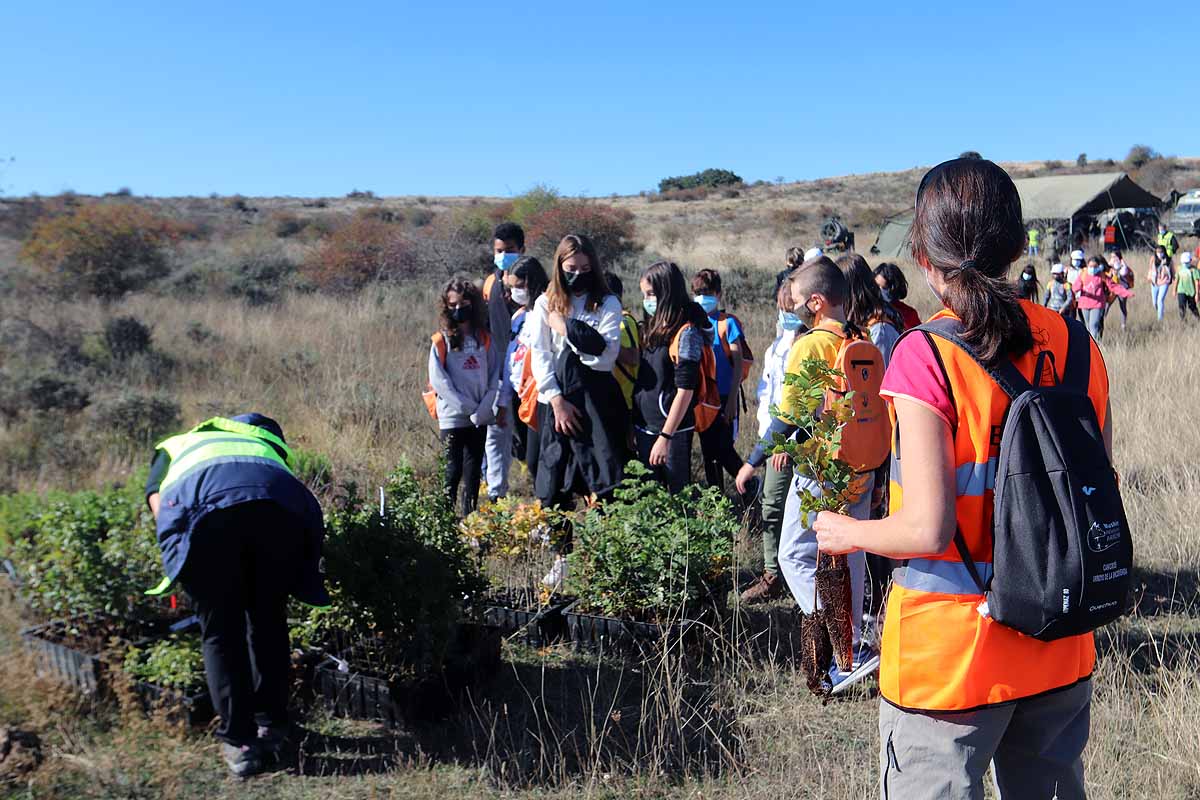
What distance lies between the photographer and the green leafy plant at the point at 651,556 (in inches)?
164

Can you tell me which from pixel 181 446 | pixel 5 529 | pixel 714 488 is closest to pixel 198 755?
pixel 181 446

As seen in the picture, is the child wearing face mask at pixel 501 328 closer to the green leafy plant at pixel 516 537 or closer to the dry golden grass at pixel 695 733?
the green leafy plant at pixel 516 537

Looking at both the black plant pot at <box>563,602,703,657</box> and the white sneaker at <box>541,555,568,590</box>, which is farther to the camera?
the white sneaker at <box>541,555,568,590</box>

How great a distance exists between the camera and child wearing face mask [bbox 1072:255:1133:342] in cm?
1376

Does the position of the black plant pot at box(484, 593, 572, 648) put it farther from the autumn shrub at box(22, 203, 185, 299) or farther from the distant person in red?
the autumn shrub at box(22, 203, 185, 299)

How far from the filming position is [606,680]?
4.13 m

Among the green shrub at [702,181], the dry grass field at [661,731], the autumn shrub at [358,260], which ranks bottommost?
the dry grass field at [661,731]

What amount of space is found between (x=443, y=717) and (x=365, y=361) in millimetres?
7589

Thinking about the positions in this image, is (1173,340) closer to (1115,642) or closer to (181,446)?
(1115,642)

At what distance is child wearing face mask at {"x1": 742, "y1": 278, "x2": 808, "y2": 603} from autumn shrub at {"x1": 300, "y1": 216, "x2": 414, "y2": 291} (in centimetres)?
1529

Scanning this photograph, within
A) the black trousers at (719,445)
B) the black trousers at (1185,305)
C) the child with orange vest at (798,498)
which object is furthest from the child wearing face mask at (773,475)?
the black trousers at (1185,305)

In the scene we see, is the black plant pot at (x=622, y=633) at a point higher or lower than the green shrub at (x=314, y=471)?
lower

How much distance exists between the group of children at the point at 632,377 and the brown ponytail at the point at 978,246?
191 centimetres

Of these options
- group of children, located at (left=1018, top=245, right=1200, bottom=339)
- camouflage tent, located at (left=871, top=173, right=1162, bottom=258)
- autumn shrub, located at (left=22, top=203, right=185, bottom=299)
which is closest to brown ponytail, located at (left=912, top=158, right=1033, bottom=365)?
group of children, located at (left=1018, top=245, right=1200, bottom=339)
